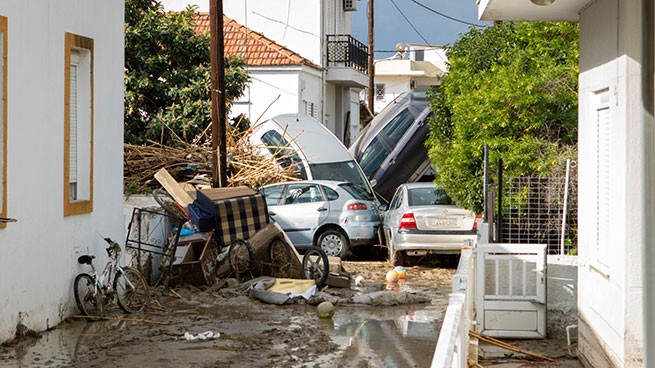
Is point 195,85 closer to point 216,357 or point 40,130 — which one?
point 40,130

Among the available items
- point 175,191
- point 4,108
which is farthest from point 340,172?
point 4,108

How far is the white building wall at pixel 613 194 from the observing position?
890 cm

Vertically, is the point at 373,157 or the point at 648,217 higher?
the point at 373,157

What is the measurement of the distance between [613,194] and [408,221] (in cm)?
894

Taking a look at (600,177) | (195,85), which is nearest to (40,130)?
(600,177)

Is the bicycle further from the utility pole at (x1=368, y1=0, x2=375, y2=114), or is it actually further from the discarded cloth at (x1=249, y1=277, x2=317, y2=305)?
the utility pole at (x1=368, y1=0, x2=375, y2=114)

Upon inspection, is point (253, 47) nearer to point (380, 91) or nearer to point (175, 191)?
point (175, 191)

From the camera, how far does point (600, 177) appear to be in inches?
433

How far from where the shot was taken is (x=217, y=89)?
1950 cm

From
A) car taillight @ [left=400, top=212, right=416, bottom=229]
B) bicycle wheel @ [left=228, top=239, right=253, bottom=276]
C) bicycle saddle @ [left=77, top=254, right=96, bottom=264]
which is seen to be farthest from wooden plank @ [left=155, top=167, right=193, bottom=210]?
car taillight @ [left=400, top=212, right=416, bottom=229]

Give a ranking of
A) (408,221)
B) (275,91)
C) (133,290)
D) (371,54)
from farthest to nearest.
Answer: (371,54), (275,91), (408,221), (133,290)

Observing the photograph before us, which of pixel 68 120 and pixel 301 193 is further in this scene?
pixel 301 193

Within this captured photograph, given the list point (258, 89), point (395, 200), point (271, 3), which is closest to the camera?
point (395, 200)

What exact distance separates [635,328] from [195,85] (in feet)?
52.7
